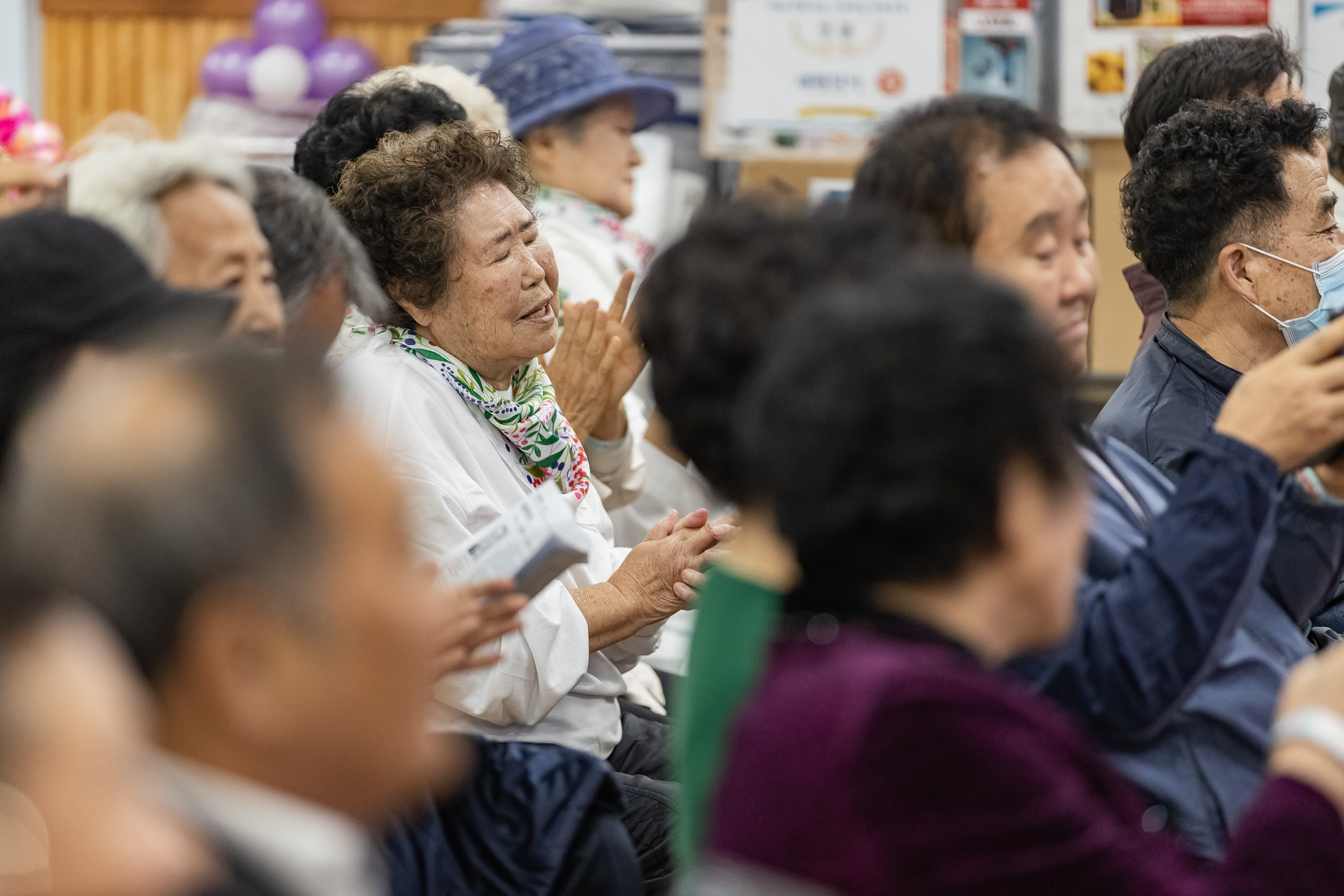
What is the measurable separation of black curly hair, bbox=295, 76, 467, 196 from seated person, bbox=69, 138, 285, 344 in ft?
1.86

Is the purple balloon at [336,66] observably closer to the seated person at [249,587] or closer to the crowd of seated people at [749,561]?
the crowd of seated people at [749,561]

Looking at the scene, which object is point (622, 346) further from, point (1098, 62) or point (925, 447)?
point (1098, 62)

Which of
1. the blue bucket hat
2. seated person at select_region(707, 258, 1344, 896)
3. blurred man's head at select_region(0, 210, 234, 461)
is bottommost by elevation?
seated person at select_region(707, 258, 1344, 896)

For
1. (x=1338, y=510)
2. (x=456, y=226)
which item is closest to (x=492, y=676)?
(x=456, y=226)

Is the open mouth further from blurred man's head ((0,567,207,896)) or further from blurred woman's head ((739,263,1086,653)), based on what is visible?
blurred man's head ((0,567,207,896))

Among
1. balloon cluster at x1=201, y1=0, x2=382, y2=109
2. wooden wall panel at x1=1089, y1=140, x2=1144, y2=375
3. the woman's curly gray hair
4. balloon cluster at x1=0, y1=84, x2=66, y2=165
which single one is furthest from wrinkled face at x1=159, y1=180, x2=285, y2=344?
balloon cluster at x1=201, y1=0, x2=382, y2=109

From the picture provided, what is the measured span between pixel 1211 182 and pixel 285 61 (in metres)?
4.73

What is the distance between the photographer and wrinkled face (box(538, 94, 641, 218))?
3402 millimetres

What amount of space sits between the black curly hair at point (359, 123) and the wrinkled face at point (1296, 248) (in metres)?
1.33

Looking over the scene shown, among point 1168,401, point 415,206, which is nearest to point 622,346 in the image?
point 415,206

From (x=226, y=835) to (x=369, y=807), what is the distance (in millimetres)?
79

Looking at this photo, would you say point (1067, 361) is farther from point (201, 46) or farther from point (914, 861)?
point (201, 46)

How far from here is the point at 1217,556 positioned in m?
→ 1.08

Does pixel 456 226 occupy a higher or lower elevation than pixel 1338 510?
higher
